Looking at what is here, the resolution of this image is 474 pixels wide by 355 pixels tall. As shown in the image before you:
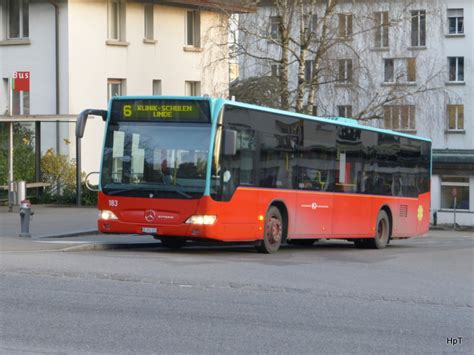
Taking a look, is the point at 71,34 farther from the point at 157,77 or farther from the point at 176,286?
the point at 176,286

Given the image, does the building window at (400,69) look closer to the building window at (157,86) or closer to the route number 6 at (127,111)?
the building window at (157,86)

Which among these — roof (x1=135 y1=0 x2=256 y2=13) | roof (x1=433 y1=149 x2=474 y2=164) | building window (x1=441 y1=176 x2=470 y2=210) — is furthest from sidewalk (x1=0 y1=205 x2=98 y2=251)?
building window (x1=441 y1=176 x2=470 y2=210)

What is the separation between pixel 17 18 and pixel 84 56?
122 inches

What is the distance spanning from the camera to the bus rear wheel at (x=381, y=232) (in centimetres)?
2525

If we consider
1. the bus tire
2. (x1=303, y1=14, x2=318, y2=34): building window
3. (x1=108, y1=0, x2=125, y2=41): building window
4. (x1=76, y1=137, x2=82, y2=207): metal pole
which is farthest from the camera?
(x1=108, y1=0, x2=125, y2=41): building window

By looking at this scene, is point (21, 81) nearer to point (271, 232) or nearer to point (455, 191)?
point (271, 232)

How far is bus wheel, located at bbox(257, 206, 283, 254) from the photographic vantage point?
19469 mm

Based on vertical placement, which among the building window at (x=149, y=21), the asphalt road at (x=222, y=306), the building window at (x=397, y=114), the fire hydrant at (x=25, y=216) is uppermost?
the building window at (x=149, y=21)

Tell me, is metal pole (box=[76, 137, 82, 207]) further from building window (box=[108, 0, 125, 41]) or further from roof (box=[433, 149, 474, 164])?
roof (box=[433, 149, 474, 164])

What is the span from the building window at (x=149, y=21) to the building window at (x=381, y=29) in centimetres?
971

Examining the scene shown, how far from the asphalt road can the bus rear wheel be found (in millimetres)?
7291

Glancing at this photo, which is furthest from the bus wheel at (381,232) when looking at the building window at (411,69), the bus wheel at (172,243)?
the building window at (411,69)

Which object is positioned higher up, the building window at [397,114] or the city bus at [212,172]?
the building window at [397,114]

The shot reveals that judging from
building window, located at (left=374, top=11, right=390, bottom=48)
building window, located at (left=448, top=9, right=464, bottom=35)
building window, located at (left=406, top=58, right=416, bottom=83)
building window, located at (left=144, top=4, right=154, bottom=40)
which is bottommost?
building window, located at (left=406, top=58, right=416, bottom=83)
